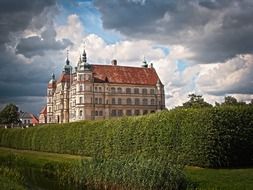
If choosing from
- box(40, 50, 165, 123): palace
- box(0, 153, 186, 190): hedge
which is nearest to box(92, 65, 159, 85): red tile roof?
box(40, 50, 165, 123): palace

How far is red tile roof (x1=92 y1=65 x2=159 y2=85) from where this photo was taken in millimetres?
105500

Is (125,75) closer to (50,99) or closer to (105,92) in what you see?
(105,92)

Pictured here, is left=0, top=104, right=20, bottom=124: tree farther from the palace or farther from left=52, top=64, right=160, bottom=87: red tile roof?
left=52, top=64, right=160, bottom=87: red tile roof

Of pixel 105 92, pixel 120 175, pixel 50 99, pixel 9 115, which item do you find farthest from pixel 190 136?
pixel 50 99

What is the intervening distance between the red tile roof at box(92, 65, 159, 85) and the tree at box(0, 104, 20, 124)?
2726cm

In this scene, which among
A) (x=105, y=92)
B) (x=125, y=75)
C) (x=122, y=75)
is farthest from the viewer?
(x=125, y=75)

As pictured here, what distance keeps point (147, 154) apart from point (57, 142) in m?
17.2

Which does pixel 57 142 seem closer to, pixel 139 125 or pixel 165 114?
pixel 139 125

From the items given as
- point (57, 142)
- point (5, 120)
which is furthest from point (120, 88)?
point (57, 142)

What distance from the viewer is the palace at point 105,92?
100875 millimetres

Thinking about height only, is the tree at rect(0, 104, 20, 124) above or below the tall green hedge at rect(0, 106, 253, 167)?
above

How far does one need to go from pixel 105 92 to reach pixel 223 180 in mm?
87791

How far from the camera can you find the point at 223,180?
57.1 feet

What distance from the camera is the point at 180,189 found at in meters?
15.7
